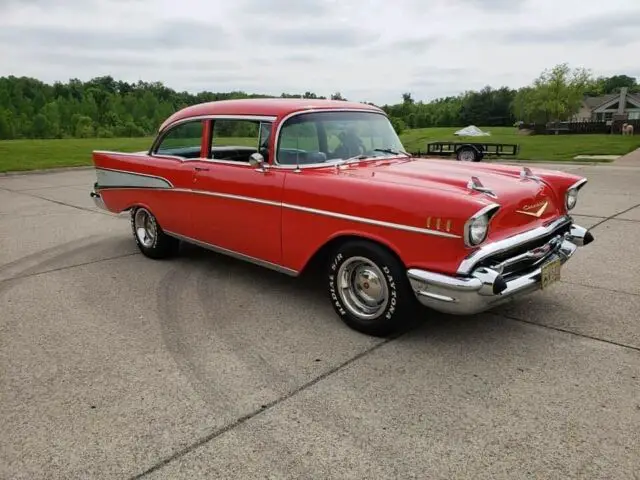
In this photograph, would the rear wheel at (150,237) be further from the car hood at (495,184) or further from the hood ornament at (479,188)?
the hood ornament at (479,188)

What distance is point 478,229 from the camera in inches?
120

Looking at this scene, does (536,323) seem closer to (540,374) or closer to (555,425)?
(540,374)

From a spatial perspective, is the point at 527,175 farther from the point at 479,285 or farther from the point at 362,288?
the point at 362,288

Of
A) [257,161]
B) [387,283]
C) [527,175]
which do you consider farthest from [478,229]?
[257,161]

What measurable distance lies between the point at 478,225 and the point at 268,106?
2.15 metres

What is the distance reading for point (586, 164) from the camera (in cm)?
1648

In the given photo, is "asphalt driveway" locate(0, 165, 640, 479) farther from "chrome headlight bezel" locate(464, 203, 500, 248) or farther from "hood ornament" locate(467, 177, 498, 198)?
"hood ornament" locate(467, 177, 498, 198)

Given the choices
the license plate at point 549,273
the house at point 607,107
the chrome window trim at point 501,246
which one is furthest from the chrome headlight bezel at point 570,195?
the house at point 607,107

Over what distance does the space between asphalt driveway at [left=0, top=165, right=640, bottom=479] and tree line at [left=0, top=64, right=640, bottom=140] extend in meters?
50.3

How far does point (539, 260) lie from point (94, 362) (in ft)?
10.1

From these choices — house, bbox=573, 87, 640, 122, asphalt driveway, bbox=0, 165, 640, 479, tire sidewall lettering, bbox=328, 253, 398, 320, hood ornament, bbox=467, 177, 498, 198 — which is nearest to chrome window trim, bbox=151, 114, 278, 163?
tire sidewall lettering, bbox=328, 253, 398, 320

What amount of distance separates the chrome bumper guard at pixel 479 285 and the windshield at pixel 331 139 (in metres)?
1.42

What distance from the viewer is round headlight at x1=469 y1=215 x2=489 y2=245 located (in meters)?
3.03

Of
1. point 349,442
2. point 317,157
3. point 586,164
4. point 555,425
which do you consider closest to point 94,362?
point 349,442
